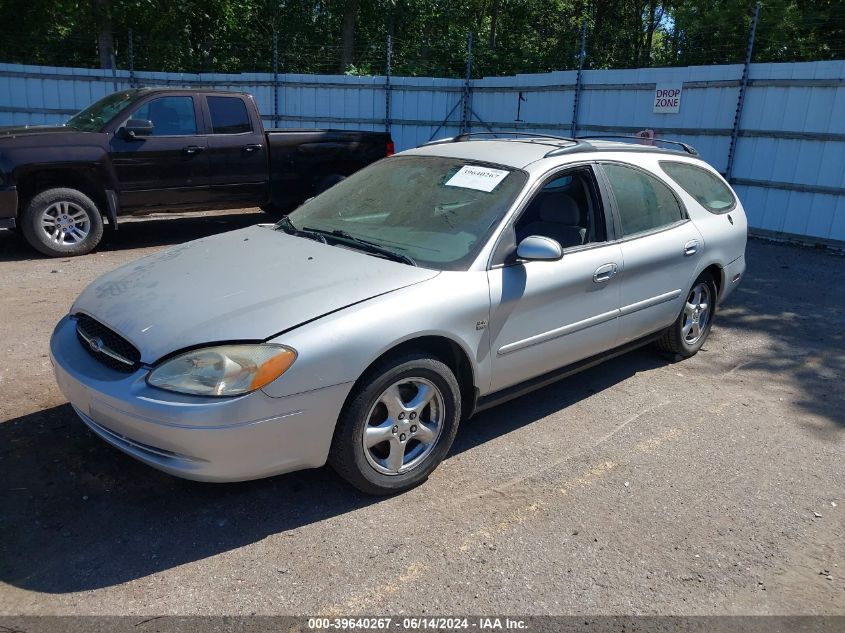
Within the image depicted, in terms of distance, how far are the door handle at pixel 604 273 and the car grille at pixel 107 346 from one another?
261 centimetres

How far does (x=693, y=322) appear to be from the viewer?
18.4 ft

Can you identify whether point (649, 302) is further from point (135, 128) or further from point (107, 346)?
point (135, 128)

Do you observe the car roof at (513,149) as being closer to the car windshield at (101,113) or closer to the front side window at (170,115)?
the front side window at (170,115)

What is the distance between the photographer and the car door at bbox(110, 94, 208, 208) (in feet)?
27.7

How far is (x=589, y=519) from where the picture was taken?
3432 mm

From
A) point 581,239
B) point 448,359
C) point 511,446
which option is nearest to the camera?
point 448,359

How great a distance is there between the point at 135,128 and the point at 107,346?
18.9 feet

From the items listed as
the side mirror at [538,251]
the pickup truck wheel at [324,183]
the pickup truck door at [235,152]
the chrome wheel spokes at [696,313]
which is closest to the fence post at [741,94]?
the pickup truck wheel at [324,183]

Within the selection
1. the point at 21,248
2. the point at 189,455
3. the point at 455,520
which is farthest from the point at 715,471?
the point at 21,248

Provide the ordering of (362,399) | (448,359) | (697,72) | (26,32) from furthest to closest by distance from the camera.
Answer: (26,32) < (697,72) < (448,359) < (362,399)

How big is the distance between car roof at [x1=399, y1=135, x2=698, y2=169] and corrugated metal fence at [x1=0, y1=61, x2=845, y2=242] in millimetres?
6113

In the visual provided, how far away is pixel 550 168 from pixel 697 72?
7909 mm

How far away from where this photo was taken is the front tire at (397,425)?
3279mm

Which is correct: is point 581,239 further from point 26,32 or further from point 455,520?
point 26,32
